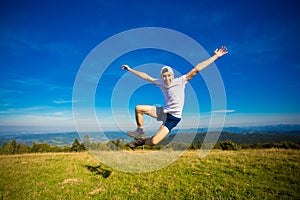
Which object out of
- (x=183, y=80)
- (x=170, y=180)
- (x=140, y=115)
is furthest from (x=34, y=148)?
(x=183, y=80)

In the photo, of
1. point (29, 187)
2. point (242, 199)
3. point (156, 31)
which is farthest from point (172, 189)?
point (156, 31)

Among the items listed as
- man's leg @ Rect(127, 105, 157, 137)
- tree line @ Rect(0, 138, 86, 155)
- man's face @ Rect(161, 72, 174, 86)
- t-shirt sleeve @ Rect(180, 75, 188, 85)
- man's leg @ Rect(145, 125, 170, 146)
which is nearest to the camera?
man's face @ Rect(161, 72, 174, 86)

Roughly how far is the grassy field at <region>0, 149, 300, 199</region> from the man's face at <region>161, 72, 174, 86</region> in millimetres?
4944

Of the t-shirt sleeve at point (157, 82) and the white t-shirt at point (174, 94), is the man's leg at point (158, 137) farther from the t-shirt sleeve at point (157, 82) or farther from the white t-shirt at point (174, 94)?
the t-shirt sleeve at point (157, 82)

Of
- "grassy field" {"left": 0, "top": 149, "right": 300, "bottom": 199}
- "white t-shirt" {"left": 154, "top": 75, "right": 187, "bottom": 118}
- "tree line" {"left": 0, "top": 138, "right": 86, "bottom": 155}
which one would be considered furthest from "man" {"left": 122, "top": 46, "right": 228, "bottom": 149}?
"tree line" {"left": 0, "top": 138, "right": 86, "bottom": 155}

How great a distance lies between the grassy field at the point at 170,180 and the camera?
884cm

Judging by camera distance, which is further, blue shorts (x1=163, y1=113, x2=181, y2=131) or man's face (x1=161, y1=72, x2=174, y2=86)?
blue shorts (x1=163, y1=113, x2=181, y2=131)

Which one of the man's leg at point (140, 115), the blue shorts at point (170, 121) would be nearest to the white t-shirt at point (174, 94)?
the blue shorts at point (170, 121)

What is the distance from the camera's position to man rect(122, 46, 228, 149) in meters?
7.57

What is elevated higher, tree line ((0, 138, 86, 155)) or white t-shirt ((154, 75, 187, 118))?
white t-shirt ((154, 75, 187, 118))

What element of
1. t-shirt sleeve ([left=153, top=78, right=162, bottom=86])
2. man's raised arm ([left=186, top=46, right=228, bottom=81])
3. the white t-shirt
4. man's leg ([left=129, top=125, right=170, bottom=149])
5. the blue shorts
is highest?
man's raised arm ([left=186, top=46, right=228, bottom=81])

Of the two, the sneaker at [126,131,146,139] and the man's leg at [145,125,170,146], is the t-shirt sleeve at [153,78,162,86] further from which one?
the sneaker at [126,131,146,139]

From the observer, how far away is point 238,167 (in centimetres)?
1183

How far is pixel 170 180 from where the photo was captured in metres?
10.4
